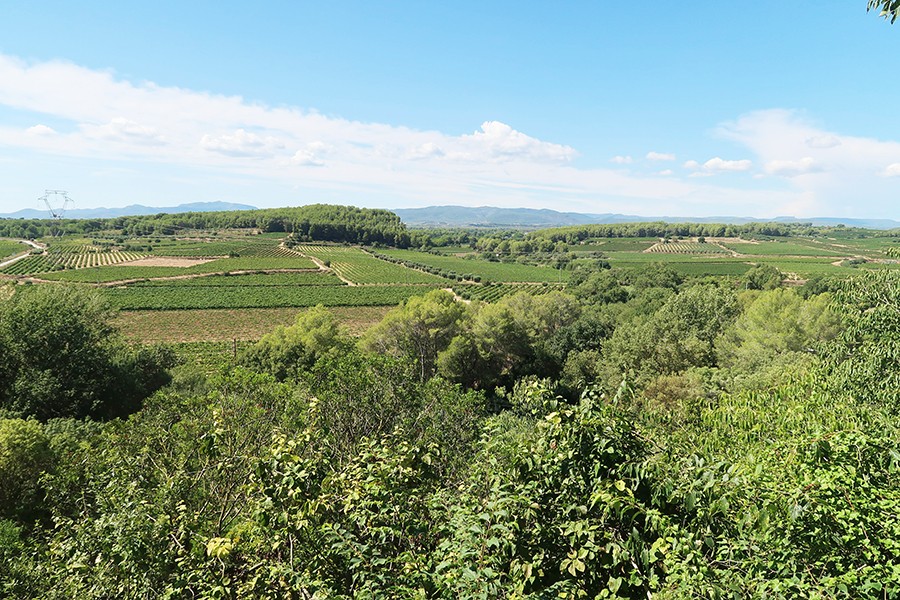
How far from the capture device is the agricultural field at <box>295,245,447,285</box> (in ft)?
325

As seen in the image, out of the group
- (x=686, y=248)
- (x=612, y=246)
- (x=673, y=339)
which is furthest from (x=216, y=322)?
(x=686, y=248)

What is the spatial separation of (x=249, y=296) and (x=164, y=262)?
2039 inches

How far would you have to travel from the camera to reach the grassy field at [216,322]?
53969mm

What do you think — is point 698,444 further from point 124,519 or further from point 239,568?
point 124,519

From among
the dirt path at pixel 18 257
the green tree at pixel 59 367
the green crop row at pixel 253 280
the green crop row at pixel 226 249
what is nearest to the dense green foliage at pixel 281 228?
the green crop row at pixel 226 249

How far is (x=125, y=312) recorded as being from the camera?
64250mm

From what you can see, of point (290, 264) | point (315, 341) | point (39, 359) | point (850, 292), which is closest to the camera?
point (850, 292)

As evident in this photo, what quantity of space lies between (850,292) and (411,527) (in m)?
14.1

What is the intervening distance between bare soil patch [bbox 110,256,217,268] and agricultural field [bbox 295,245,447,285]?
30.2m

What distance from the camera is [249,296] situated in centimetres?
7712

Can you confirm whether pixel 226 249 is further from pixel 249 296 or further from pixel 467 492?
pixel 467 492

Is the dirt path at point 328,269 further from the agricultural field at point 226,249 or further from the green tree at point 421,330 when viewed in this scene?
the green tree at point 421,330

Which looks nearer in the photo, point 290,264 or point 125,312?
point 125,312

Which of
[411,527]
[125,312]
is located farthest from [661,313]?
[125,312]
